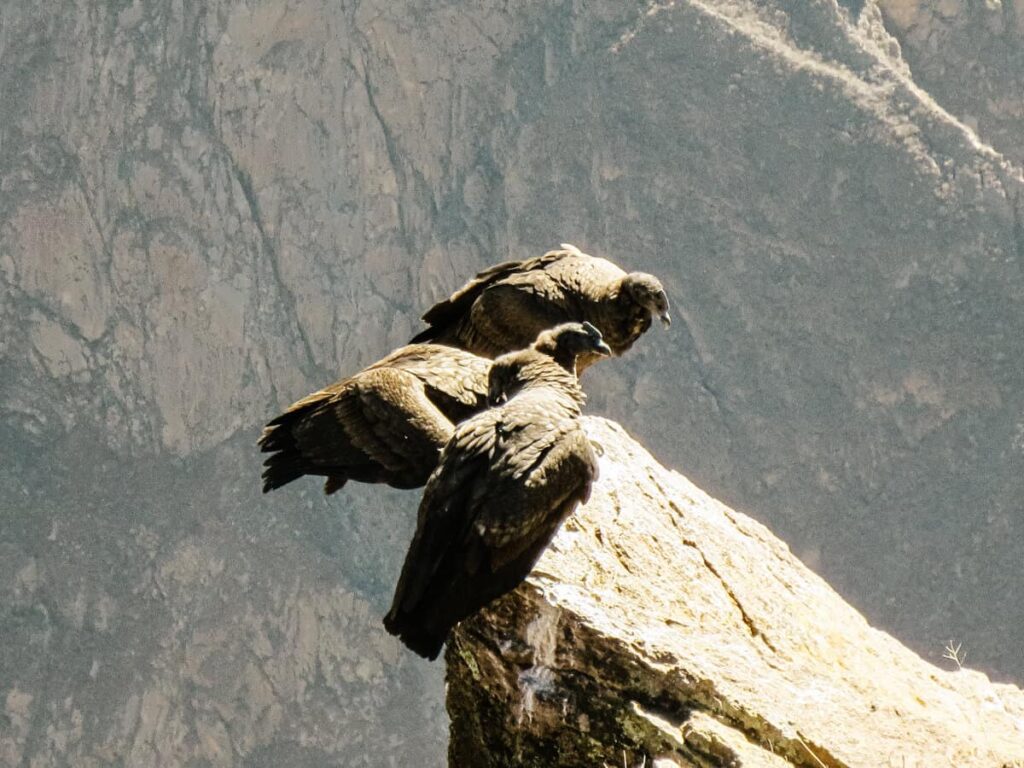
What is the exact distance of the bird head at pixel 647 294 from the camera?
29.5 feet

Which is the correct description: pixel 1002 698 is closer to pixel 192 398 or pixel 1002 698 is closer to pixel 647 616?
pixel 647 616

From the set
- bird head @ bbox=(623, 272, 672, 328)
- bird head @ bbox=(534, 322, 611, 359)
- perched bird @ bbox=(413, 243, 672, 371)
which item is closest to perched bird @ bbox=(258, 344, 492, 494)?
bird head @ bbox=(534, 322, 611, 359)

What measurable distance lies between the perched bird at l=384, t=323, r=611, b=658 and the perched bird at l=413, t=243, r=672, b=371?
2269 mm

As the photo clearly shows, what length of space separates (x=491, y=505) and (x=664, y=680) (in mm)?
1057

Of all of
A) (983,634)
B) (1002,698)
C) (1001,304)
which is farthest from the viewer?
(1001,304)

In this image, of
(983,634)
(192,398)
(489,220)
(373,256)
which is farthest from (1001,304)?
(192,398)

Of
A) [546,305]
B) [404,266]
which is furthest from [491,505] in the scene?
[404,266]

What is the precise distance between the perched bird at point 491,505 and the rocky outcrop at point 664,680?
0.38 m

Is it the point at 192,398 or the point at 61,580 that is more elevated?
the point at 192,398

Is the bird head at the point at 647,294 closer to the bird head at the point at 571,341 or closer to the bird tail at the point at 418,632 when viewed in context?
the bird head at the point at 571,341

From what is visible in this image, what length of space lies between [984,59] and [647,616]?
141ft

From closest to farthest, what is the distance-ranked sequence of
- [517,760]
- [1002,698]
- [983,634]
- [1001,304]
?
[517,760] < [1002,698] < [983,634] < [1001,304]

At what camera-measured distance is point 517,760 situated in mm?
6961

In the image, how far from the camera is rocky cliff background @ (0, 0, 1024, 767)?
43.7 metres
